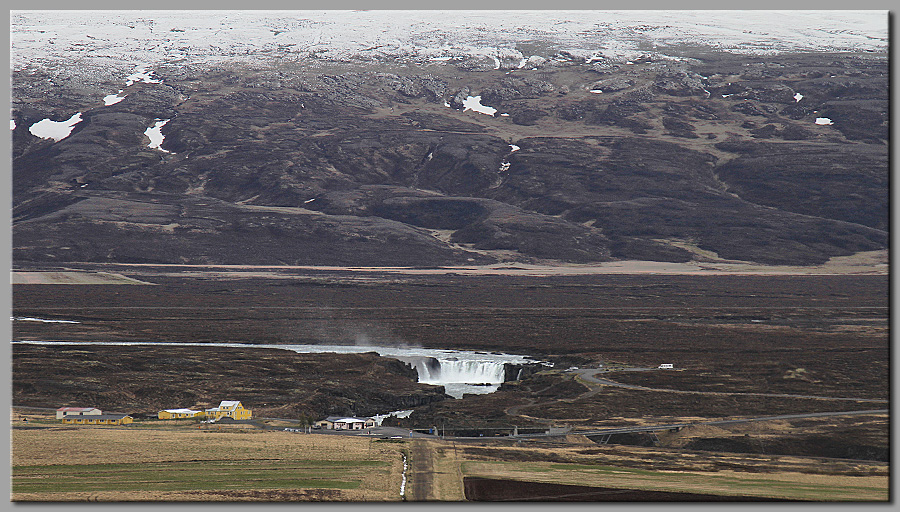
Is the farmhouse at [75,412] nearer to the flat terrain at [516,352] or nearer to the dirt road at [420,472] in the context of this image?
the flat terrain at [516,352]

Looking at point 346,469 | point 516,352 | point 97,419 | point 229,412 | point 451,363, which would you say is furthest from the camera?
point 516,352

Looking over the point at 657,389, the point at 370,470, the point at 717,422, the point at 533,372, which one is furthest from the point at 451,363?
the point at 370,470

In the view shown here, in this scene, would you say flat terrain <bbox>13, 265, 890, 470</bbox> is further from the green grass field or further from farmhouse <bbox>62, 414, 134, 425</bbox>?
the green grass field

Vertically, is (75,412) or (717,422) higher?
(75,412)

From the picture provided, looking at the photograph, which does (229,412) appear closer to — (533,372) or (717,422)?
(717,422)

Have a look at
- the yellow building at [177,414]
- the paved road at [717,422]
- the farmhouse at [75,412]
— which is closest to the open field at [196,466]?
the farmhouse at [75,412]

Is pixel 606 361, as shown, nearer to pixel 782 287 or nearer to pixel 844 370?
pixel 844 370
